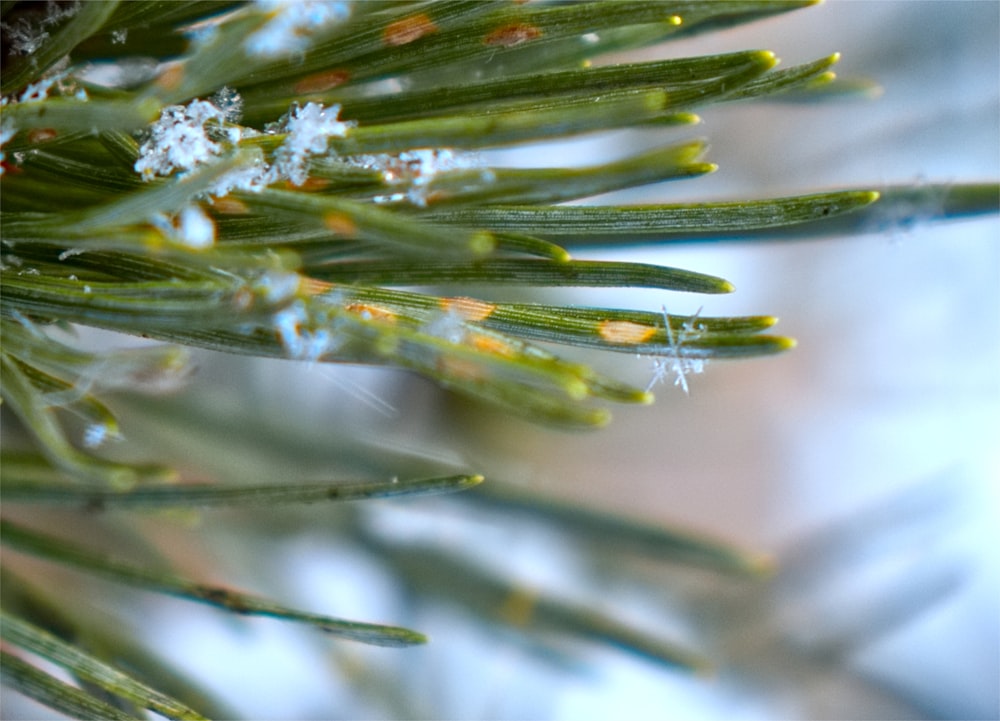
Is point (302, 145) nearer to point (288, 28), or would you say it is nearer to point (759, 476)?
point (288, 28)

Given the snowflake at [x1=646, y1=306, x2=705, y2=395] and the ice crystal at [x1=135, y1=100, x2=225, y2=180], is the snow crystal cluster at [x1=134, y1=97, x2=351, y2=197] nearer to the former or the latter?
the ice crystal at [x1=135, y1=100, x2=225, y2=180]

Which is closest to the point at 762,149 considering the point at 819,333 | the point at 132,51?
the point at 819,333

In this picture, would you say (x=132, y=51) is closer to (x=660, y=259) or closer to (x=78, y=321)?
(x=78, y=321)

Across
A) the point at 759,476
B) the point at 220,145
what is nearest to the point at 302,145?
the point at 220,145

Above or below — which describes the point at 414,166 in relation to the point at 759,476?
below

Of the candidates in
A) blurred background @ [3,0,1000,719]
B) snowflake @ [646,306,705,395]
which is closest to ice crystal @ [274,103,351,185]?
snowflake @ [646,306,705,395]

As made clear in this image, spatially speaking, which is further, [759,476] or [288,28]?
[759,476]
